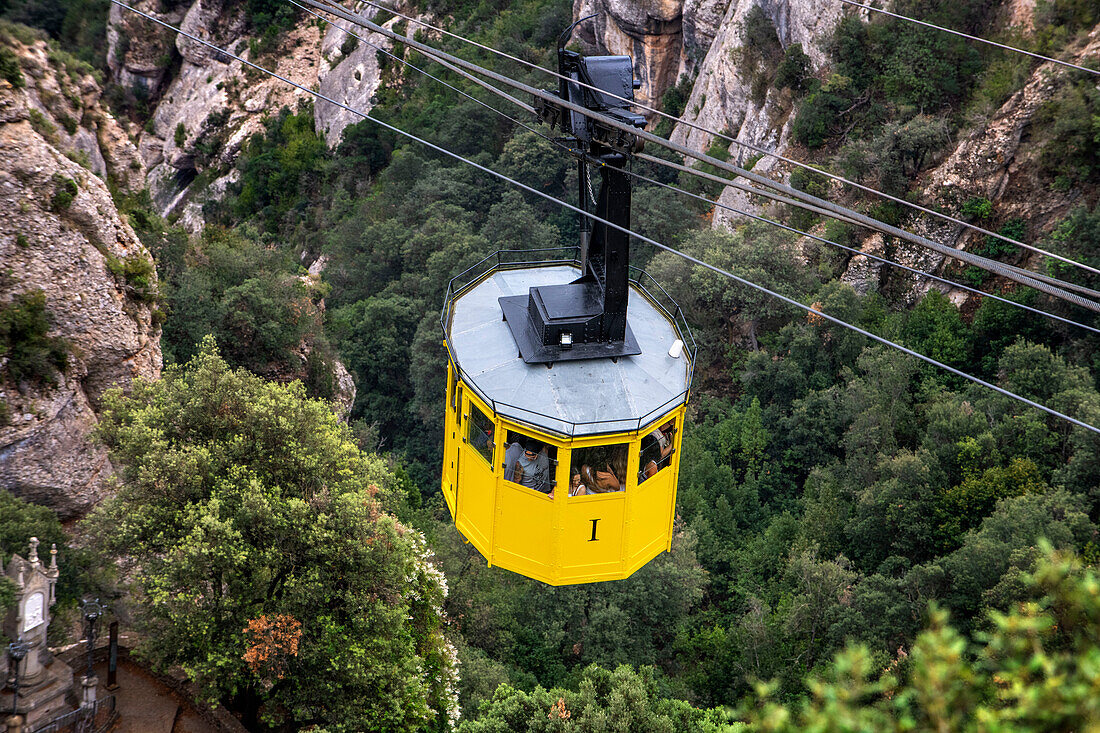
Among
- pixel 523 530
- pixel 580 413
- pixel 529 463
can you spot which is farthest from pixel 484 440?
pixel 580 413

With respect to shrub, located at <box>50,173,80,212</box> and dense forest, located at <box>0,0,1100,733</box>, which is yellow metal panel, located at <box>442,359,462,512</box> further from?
shrub, located at <box>50,173,80,212</box>

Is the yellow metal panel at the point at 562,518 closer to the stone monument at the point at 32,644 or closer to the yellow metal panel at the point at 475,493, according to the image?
the yellow metal panel at the point at 475,493

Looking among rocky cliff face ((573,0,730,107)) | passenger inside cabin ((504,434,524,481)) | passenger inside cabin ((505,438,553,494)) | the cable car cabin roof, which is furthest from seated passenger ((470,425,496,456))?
rocky cliff face ((573,0,730,107))

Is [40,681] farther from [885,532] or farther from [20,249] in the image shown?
[885,532]

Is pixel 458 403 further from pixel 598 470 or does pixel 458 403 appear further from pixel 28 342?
pixel 28 342

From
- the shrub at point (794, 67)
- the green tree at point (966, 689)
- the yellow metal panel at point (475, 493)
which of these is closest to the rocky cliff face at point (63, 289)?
the yellow metal panel at point (475, 493)

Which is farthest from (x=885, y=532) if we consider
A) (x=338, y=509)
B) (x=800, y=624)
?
(x=338, y=509)
